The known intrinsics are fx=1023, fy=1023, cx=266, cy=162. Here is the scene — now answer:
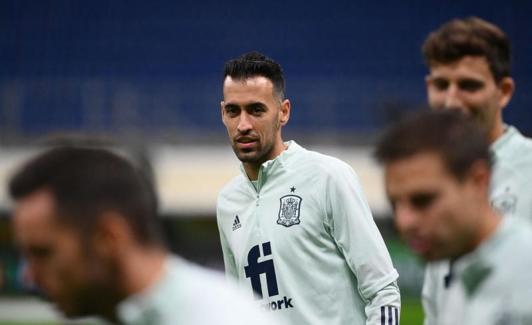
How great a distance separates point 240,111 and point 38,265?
283cm

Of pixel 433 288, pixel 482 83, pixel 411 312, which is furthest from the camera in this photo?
pixel 411 312

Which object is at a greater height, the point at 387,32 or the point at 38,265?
the point at 387,32

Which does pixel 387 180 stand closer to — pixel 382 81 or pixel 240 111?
pixel 240 111

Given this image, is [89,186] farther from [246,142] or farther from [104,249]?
[246,142]

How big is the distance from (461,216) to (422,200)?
0.10 m

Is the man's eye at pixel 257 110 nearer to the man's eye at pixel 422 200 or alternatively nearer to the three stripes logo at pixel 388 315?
the three stripes logo at pixel 388 315

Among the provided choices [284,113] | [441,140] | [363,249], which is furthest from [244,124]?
[441,140]

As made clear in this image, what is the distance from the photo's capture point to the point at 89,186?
2283mm

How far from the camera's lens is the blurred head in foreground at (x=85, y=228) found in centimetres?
221

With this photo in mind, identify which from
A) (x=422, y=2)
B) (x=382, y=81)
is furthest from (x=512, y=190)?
(x=422, y=2)

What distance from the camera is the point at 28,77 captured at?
789 inches

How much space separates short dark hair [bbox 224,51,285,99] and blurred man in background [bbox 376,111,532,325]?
273 centimetres

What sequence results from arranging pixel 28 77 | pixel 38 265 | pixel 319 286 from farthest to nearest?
pixel 28 77 < pixel 319 286 < pixel 38 265

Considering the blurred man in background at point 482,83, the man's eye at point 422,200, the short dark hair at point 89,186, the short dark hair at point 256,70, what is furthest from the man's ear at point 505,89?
the short dark hair at point 256,70
